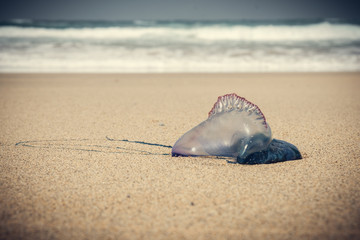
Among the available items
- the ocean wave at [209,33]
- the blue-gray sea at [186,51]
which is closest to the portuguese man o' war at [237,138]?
the blue-gray sea at [186,51]

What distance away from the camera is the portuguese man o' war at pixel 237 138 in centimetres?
157

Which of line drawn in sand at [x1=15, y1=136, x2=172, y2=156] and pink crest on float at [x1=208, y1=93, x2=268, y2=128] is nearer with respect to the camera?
pink crest on float at [x1=208, y1=93, x2=268, y2=128]

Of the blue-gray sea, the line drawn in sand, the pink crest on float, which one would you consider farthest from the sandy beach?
the blue-gray sea

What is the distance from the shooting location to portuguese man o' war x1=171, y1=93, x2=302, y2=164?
61.7 inches

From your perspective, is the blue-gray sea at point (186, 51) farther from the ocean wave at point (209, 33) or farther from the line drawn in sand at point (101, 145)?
the line drawn in sand at point (101, 145)

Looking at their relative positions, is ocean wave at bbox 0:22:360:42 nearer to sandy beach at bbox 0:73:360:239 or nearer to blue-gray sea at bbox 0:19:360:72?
blue-gray sea at bbox 0:19:360:72

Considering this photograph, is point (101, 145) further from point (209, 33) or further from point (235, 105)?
point (209, 33)

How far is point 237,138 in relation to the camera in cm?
159

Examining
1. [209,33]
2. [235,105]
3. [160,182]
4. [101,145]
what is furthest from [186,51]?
[160,182]

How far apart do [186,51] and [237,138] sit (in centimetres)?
774

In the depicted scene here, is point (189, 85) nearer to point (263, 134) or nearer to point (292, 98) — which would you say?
point (292, 98)

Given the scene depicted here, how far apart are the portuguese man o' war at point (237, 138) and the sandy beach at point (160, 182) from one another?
56mm

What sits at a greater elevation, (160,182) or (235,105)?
(235,105)

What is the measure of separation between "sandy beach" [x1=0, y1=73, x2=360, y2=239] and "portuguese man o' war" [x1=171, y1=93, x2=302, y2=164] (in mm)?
56
